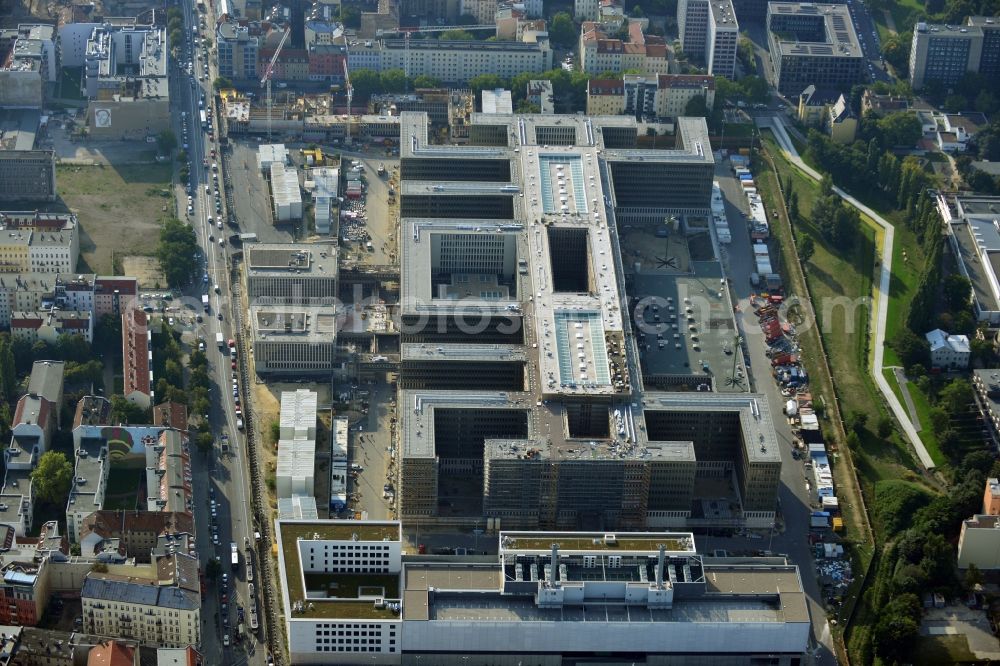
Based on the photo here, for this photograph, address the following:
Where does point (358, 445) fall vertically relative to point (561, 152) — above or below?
below

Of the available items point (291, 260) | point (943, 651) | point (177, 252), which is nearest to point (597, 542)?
point (943, 651)

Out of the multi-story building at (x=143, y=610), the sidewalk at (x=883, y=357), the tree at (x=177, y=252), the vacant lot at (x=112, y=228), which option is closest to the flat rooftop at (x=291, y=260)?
the tree at (x=177, y=252)

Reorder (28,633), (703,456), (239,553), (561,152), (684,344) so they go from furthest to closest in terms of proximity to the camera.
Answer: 1. (561,152)
2. (684,344)
3. (703,456)
4. (239,553)
5. (28,633)

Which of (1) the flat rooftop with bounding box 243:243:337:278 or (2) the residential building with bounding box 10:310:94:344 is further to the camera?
(1) the flat rooftop with bounding box 243:243:337:278

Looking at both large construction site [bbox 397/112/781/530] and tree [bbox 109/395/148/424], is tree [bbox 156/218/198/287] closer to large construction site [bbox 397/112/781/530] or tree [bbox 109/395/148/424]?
large construction site [bbox 397/112/781/530]

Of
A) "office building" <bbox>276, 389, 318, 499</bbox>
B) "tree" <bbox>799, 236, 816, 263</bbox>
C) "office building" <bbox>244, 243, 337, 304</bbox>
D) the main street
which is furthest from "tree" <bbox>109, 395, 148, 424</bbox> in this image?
"tree" <bbox>799, 236, 816, 263</bbox>

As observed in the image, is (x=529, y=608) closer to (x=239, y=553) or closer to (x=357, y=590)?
(x=357, y=590)

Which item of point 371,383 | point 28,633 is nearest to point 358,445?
point 371,383

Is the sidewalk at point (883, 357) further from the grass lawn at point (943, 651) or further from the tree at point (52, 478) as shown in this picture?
the tree at point (52, 478)
